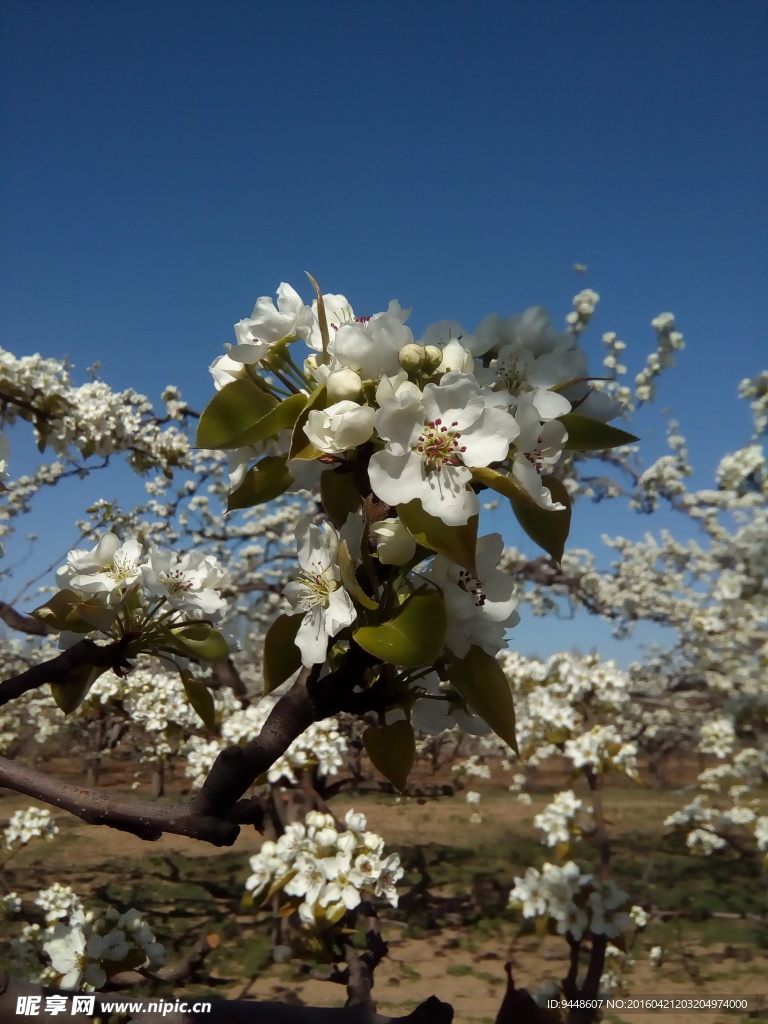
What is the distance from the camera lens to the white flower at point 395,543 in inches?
25.8

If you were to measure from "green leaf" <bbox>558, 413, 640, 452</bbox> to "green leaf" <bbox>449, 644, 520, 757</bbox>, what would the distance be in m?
0.24

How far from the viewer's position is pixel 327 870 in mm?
2047

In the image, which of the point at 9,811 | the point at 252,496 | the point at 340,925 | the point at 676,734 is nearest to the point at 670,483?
the point at 340,925

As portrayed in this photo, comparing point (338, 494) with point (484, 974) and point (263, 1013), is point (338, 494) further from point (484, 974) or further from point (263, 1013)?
point (484, 974)

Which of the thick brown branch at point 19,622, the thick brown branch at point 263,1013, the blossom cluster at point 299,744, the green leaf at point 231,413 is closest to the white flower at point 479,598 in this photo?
the green leaf at point 231,413

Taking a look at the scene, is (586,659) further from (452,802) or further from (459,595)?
(452,802)

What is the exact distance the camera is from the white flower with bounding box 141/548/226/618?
979 millimetres

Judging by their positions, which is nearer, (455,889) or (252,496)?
(252,496)

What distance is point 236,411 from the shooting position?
2.49 feet

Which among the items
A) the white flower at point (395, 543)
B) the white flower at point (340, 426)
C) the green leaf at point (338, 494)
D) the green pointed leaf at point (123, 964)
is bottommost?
the green pointed leaf at point (123, 964)

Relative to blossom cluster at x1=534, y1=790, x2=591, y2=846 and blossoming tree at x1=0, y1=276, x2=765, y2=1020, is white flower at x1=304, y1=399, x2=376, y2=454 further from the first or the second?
blossom cluster at x1=534, y1=790, x2=591, y2=846

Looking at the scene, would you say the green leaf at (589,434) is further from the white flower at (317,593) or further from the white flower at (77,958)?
the white flower at (77,958)

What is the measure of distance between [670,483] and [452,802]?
Result: 11.7 m

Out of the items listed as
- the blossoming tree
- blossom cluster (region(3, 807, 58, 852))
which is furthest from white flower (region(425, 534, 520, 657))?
blossom cluster (region(3, 807, 58, 852))
